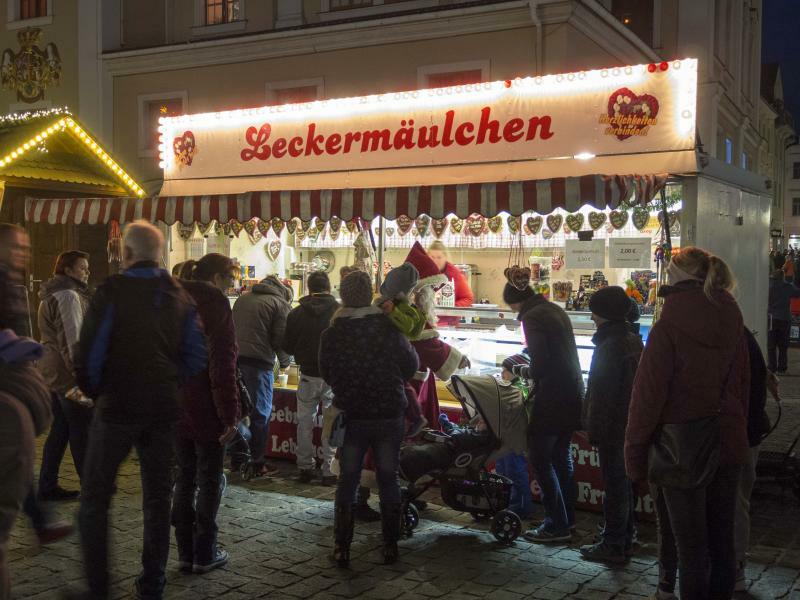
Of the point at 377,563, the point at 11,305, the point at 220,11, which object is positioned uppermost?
the point at 220,11

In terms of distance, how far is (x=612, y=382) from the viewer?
17.5 feet

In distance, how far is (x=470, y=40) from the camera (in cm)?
1436

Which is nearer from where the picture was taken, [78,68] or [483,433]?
[483,433]

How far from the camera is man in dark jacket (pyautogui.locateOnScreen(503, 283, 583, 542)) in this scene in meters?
5.75

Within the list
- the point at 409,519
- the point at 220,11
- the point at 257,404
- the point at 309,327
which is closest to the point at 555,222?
the point at 309,327

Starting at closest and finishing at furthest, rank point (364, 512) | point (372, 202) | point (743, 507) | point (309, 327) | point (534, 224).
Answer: point (743, 507) < point (364, 512) < point (309, 327) < point (372, 202) < point (534, 224)

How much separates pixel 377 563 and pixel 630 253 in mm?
4159

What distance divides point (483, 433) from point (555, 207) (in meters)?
2.37

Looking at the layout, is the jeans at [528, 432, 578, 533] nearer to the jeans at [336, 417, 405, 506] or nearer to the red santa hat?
the jeans at [336, 417, 405, 506]

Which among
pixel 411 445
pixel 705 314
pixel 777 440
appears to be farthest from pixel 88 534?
pixel 777 440

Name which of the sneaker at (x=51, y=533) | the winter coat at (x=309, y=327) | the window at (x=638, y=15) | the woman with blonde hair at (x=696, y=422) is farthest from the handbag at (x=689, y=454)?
the window at (x=638, y=15)

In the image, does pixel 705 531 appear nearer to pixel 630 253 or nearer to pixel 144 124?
pixel 630 253

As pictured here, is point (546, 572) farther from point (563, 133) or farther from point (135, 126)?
point (135, 126)

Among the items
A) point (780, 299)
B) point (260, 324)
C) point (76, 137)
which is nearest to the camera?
point (260, 324)
